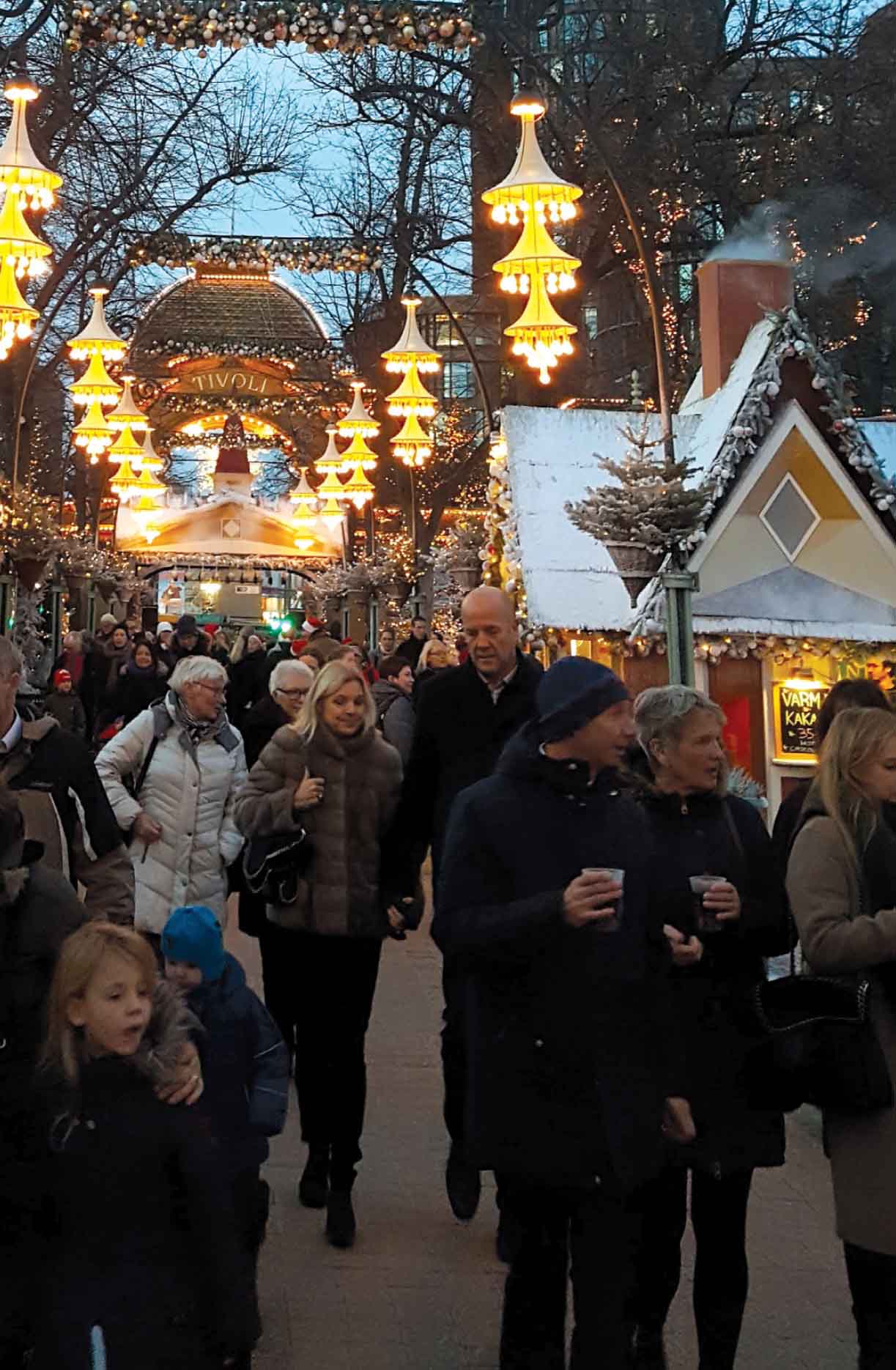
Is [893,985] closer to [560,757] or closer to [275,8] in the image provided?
[560,757]

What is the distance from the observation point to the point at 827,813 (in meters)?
3.96

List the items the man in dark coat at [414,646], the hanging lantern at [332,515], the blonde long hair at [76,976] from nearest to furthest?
the blonde long hair at [76,976] < the man in dark coat at [414,646] < the hanging lantern at [332,515]

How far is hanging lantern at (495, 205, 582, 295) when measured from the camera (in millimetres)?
13172

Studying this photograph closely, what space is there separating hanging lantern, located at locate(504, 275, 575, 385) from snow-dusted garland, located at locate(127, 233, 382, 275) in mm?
19212

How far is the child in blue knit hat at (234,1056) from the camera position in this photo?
3.81 meters

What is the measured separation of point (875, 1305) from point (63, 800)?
8.74 ft

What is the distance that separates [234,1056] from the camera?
3.90m

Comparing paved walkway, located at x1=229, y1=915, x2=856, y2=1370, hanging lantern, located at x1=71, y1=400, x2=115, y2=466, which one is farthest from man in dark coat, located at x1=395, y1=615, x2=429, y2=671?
paved walkway, located at x1=229, y1=915, x2=856, y2=1370

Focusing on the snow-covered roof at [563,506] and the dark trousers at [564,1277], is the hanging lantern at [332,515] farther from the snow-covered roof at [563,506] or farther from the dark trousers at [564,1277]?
the dark trousers at [564,1277]

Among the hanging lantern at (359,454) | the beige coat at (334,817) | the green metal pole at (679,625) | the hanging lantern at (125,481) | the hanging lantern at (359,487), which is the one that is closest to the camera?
the beige coat at (334,817)

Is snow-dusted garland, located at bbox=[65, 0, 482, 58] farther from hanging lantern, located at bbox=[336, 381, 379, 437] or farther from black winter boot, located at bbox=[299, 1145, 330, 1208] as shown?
black winter boot, located at bbox=[299, 1145, 330, 1208]

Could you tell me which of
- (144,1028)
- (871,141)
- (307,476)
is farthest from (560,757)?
(307,476)

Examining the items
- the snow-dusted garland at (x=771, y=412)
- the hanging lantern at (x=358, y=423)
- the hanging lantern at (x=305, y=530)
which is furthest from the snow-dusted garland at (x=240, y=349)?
the snow-dusted garland at (x=771, y=412)

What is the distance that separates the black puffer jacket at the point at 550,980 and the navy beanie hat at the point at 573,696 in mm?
70
